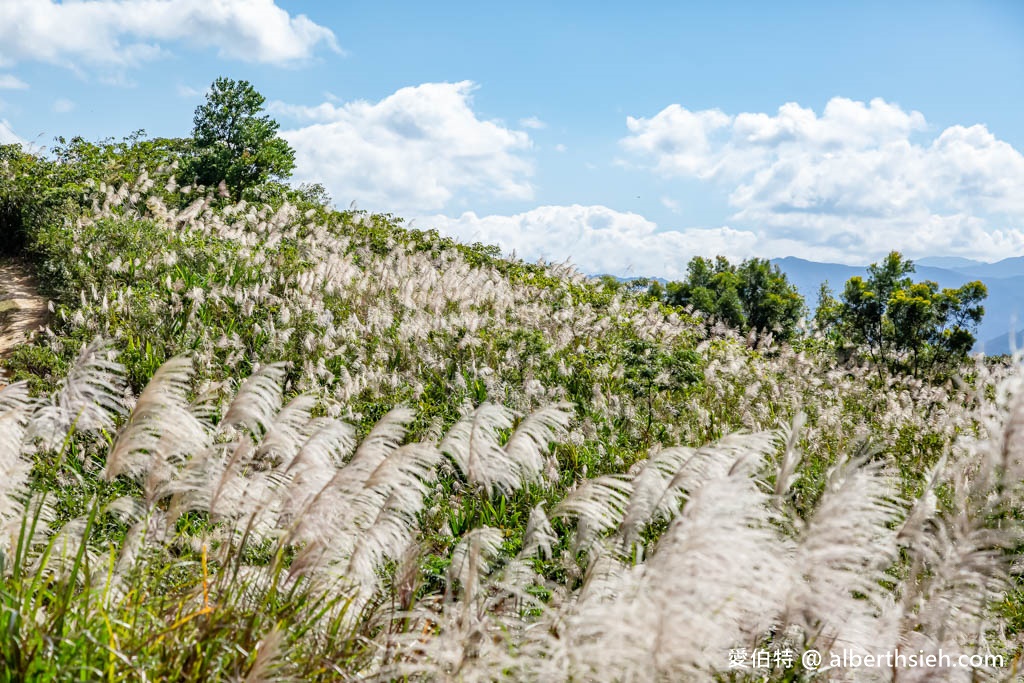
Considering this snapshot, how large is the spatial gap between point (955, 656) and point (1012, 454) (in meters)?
1.11

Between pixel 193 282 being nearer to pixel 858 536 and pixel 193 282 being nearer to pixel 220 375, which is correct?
pixel 220 375

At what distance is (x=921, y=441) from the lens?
798 centimetres

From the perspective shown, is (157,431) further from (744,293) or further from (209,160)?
(744,293)

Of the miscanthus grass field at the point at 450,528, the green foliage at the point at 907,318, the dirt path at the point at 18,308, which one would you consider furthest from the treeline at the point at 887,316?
the dirt path at the point at 18,308

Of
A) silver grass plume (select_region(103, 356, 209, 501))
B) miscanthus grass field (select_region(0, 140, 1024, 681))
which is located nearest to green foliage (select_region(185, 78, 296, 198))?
miscanthus grass field (select_region(0, 140, 1024, 681))

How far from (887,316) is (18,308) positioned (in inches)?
1375

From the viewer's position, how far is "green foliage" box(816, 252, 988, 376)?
1072 inches

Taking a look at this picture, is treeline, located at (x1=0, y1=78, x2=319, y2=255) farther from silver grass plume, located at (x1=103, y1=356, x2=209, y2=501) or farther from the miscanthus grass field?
silver grass plume, located at (x1=103, y1=356, x2=209, y2=501)

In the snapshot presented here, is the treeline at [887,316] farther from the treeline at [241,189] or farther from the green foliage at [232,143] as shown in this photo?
the green foliage at [232,143]

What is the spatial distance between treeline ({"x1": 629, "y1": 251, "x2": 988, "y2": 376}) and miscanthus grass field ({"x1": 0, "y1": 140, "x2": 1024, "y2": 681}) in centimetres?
876

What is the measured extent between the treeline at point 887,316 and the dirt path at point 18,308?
1224 cm

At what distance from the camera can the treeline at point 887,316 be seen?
86.4 ft

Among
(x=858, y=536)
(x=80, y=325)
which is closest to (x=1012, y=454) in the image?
(x=858, y=536)

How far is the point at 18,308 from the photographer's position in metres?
9.11
